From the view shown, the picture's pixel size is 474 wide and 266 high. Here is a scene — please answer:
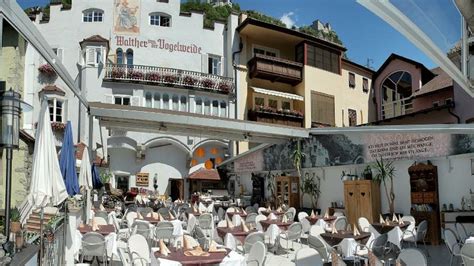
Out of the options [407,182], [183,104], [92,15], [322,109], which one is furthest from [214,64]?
[407,182]

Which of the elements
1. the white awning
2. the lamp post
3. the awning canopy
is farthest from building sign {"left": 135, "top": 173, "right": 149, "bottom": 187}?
the lamp post

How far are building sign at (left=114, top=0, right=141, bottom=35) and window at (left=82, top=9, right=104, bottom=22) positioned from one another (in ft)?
3.23

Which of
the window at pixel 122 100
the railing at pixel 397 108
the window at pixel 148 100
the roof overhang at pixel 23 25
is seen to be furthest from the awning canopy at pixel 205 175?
the roof overhang at pixel 23 25

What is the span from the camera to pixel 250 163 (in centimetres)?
2366

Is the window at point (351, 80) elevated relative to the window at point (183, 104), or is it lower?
elevated

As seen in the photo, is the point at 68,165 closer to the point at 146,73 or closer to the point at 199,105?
the point at 146,73

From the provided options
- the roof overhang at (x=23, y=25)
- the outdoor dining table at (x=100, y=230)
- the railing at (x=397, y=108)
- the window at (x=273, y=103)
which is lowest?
the outdoor dining table at (x=100, y=230)

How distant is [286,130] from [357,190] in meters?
3.83

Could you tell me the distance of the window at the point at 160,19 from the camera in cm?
2946

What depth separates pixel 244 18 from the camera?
99.0ft

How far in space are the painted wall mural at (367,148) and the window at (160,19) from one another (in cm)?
1357

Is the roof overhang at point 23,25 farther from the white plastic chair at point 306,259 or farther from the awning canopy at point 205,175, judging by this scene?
the awning canopy at point 205,175

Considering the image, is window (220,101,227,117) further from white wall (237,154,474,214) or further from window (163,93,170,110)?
white wall (237,154,474,214)

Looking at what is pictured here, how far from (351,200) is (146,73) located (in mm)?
16304
